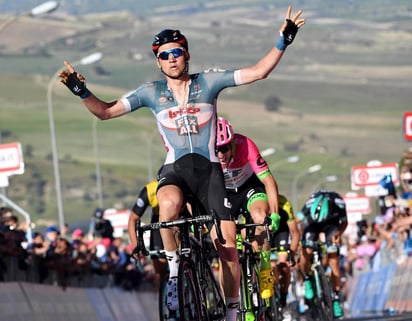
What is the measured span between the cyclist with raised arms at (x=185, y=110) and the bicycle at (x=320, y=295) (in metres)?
7.53

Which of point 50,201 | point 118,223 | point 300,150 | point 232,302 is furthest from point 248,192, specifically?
point 300,150

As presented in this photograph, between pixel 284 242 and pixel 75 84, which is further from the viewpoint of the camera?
pixel 284 242

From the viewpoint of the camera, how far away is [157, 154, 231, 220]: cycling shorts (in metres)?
14.1

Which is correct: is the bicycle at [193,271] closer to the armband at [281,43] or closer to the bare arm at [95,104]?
the bare arm at [95,104]

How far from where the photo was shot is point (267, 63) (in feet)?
46.1

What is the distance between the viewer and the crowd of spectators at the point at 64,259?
2222 cm

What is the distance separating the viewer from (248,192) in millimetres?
18297

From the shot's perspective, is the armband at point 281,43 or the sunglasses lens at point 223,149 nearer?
the armband at point 281,43

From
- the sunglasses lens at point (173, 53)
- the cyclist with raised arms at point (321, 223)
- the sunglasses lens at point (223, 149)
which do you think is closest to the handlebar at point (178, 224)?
the sunglasses lens at point (173, 53)

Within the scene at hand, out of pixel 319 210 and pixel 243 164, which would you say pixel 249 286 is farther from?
pixel 319 210

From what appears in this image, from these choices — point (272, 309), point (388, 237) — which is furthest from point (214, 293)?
point (388, 237)

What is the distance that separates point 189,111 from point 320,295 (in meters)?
8.25

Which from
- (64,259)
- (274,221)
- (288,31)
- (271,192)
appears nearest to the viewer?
(288,31)

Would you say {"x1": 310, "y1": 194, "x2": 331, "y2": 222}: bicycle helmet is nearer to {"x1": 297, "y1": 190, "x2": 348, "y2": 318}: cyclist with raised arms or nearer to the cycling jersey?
{"x1": 297, "y1": 190, "x2": 348, "y2": 318}: cyclist with raised arms
